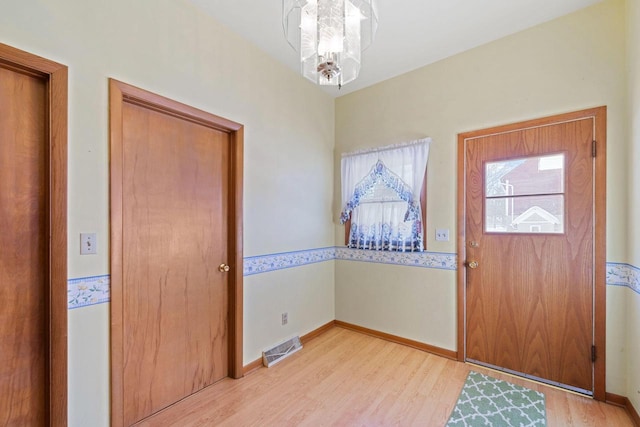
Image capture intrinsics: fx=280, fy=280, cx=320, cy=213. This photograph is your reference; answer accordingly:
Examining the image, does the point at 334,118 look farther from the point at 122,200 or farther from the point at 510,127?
the point at 122,200

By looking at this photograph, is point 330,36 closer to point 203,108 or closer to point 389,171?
point 203,108

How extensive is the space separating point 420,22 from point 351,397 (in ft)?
8.96

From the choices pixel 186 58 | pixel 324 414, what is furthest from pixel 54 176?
pixel 324 414

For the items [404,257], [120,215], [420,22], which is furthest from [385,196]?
[120,215]

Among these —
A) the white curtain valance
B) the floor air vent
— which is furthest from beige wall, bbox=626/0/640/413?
the floor air vent

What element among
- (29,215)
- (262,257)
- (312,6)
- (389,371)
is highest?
(312,6)

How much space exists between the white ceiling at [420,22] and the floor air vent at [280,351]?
2587 millimetres

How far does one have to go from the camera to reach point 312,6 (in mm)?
1341

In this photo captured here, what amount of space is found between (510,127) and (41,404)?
3.37 metres

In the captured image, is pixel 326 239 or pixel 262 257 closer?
pixel 262 257

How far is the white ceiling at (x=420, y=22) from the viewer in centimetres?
188

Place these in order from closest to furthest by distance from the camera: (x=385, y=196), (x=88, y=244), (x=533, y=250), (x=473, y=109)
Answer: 1. (x=88, y=244)
2. (x=533, y=250)
3. (x=473, y=109)
4. (x=385, y=196)

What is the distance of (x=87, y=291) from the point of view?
1447 millimetres

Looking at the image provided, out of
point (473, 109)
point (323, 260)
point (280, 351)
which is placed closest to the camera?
point (473, 109)
